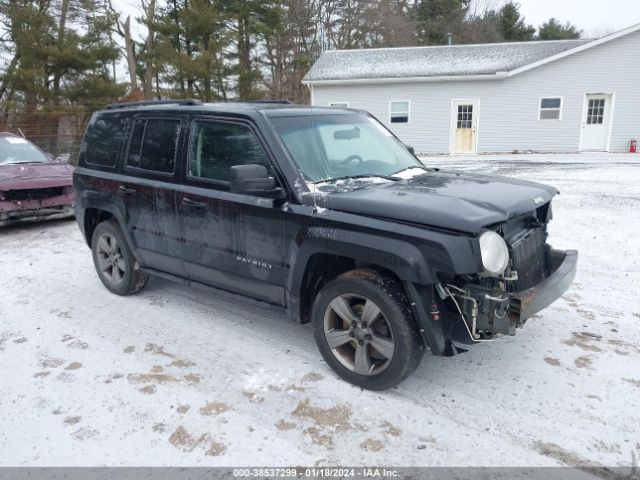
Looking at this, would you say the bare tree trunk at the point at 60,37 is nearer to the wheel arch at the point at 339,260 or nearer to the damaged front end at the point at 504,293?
the wheel arch at the point at 339,260

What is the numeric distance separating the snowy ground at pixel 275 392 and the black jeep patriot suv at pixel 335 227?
39cm

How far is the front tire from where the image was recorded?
3.38m

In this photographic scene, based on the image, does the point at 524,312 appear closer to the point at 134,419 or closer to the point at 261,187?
the point at 261,187

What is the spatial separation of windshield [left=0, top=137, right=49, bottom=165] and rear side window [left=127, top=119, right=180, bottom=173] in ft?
18.5

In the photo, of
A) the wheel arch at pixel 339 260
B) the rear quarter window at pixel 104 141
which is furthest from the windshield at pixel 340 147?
the rear quarter window at pixel 104 141

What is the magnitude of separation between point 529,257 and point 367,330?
48.7 inches

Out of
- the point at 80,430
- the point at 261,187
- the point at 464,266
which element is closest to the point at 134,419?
the point at 80,430

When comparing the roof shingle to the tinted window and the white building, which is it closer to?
the white building

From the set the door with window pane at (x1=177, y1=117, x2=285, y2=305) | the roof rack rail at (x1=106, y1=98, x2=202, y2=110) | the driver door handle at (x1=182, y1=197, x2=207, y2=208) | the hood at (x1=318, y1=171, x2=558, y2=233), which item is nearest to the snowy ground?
the door with window pane at (x1=177, y1=117, x2=285, y2=305)

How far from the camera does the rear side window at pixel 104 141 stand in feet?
17.4

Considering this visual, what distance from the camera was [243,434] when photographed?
10.5 feet

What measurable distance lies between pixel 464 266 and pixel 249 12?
81.3 ft

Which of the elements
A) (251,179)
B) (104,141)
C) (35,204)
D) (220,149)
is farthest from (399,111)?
(251,179)

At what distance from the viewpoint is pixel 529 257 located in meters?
3.65
